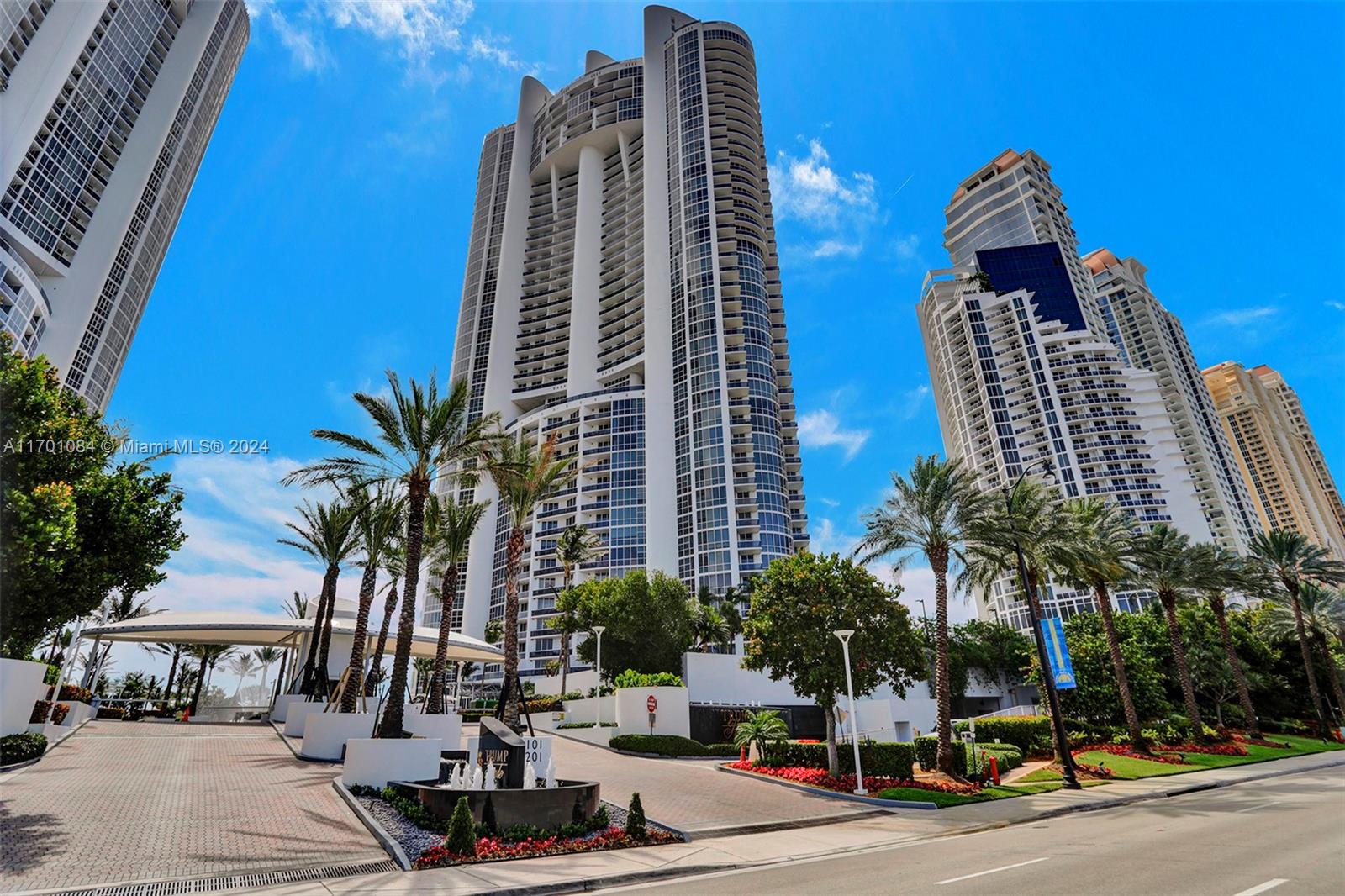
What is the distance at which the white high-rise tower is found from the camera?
215 ft

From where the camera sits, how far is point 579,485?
302 feet

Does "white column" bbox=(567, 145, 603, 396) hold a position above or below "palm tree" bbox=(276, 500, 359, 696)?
above

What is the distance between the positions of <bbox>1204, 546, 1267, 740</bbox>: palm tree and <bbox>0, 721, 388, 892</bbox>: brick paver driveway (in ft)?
174

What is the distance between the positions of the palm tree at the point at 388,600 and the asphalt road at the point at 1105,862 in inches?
964

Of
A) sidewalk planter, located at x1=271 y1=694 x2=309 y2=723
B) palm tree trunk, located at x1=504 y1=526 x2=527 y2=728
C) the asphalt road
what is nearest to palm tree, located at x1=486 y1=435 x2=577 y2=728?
palm tree trunk, located at x1=504 y1=526 x2=527 y2=728

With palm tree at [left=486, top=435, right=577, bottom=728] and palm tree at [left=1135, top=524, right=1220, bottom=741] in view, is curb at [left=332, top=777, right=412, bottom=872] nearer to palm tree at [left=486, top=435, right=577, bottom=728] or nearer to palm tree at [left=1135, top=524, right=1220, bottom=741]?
palm tree at [left=486, top=435, right=577, bottom=728]

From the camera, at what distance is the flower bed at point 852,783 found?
22.8m

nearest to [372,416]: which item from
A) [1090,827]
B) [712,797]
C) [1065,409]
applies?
[712,797]

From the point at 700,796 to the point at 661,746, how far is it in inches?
485

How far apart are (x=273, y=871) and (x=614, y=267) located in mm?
108705

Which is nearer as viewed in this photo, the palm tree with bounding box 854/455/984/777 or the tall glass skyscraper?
the palm tree with bounding box 854/455/984/777

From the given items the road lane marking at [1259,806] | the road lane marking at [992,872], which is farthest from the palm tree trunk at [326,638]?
the road lane marking at [1259,806]

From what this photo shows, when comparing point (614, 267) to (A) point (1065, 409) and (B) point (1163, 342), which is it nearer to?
(A) point (1065, 409)

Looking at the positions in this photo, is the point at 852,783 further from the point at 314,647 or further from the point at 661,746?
the point at 314,647
